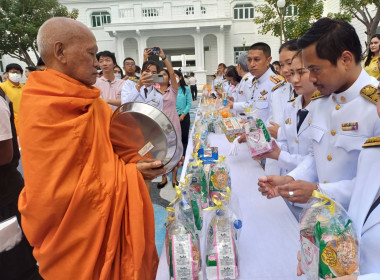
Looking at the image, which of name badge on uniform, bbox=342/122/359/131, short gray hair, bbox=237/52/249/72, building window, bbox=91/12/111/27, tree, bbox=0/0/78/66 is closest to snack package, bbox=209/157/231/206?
name badge on uniform, bbox=342/122/359/131

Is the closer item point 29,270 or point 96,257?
point 96,257

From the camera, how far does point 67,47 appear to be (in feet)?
4.09

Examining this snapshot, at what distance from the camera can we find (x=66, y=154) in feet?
3.62

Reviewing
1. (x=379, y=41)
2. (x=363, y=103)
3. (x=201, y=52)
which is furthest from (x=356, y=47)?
(x=201, y=52)

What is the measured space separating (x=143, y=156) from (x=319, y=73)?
0.91 metres

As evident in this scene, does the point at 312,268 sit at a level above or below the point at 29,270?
above

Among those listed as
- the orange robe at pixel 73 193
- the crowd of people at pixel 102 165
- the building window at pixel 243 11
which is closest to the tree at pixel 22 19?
the building window at pixel 243 11

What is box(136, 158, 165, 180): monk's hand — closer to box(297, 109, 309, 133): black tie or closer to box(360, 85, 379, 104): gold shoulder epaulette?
box(360, 85, 379, 104): gold shoulder epaulette

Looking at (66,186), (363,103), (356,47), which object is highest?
(356,47)

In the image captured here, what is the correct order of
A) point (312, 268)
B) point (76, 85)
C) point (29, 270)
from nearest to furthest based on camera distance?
point (312, 268) → point (76, 85) → point (29, 270)

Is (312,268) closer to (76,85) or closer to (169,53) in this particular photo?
(76,85)

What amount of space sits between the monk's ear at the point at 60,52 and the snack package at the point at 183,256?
0.93m

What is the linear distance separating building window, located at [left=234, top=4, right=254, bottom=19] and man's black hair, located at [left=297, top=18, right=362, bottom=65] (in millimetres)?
26328

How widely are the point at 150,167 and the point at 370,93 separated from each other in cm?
104
